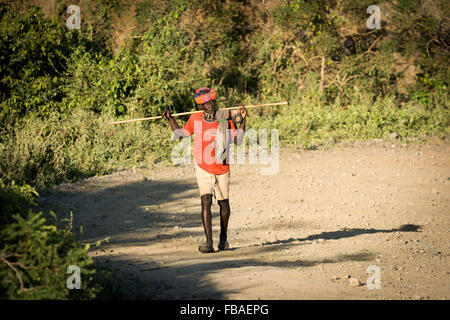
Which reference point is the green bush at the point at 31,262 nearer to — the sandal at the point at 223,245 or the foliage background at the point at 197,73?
the sandal at the point at 223,245

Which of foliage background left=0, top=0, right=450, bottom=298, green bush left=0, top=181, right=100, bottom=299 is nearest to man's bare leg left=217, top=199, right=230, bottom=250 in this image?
green bush left=0, top=181, right=100, bottom=299

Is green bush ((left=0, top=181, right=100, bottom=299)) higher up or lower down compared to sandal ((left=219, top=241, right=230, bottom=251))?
higher up

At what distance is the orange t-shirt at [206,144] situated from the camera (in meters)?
6.00

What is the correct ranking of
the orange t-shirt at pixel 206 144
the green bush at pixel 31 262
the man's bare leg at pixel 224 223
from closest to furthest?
1. the green bush at pixel 31 262
2. the orange t-shirt at pixel 206 144
3. the man's bare leg at pixel 224 223

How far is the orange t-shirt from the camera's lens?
6.00m

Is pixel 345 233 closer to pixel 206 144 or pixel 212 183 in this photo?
pixel 212 183

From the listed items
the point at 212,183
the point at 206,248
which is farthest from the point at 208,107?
the point at 206,248

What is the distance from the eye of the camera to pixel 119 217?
768 centimetres

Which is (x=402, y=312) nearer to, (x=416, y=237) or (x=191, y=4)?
(x=416, y=237)

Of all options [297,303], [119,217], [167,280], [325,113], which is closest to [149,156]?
[119,217]

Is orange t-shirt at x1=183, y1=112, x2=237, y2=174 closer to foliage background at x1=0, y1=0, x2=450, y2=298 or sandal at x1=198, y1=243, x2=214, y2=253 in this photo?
sandal at x1=198, y1=243, x2=214, y2=253

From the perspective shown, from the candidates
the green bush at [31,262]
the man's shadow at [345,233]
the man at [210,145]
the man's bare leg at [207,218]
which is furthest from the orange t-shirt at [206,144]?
the green bush at [31,262]

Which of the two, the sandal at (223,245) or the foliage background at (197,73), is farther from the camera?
the foliage background at (197,73)

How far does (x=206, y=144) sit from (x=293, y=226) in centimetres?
207
